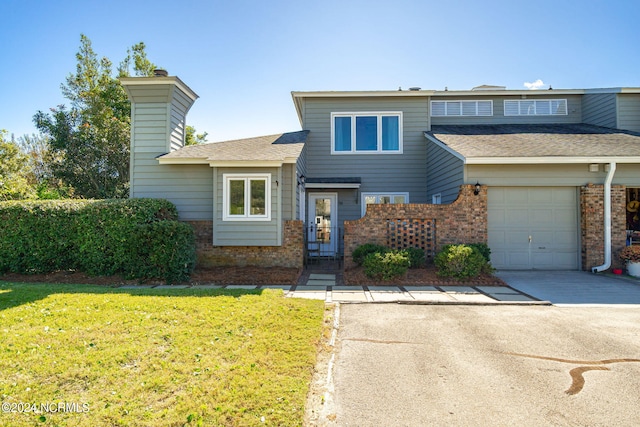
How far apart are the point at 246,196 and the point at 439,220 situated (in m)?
5.25

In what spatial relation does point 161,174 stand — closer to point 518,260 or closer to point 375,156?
point 375,156

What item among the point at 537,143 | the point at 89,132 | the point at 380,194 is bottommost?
the point at 380,194

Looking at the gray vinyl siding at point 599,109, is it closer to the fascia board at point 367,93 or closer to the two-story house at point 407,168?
the two-story house at point 407,168

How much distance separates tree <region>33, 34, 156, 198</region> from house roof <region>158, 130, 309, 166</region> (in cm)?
1190

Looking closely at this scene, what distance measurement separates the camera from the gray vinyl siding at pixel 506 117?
13.4 meters

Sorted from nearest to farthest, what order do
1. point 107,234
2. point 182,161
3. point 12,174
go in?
1. point 107,234
2. point 182,161
3. point 12,174

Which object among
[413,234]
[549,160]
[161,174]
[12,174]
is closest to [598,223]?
[549,160]

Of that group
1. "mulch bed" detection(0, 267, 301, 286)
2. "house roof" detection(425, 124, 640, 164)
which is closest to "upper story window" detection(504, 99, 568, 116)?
"house roof" detection(425, 124, 640, 164)

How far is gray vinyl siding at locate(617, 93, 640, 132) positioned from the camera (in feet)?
41.2

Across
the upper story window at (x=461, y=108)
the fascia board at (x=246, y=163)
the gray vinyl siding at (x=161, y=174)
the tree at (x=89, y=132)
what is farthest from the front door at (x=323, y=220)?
the tree at (x=89, y=132)

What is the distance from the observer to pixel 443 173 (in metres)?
10.6

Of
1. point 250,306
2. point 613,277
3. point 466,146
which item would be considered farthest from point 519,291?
point 250,306

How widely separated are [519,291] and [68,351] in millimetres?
7797

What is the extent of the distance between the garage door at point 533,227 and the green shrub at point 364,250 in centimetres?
332
